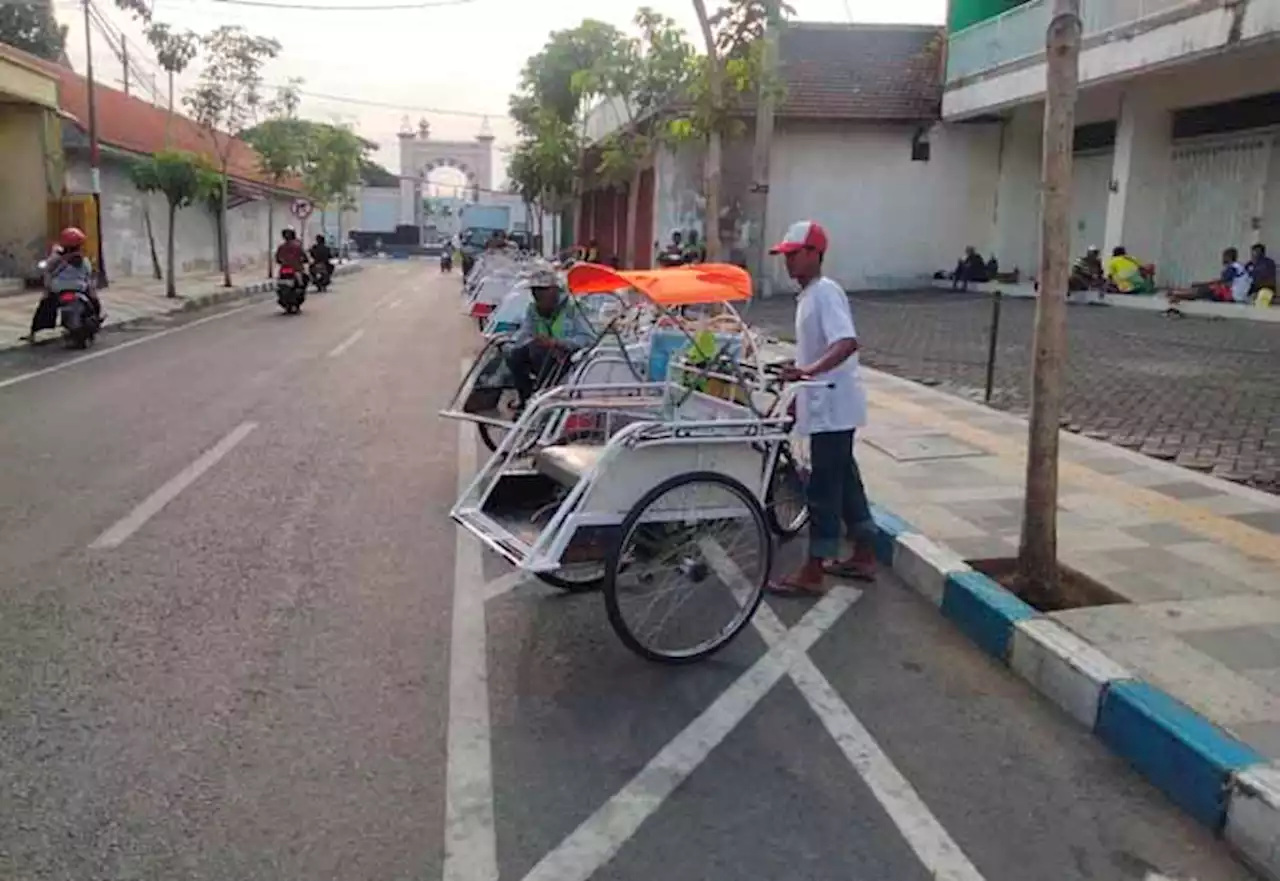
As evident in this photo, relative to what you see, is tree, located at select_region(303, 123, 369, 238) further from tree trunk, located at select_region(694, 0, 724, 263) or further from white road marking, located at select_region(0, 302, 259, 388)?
tree trunk, located at select_region(694, 0, 724, 263)

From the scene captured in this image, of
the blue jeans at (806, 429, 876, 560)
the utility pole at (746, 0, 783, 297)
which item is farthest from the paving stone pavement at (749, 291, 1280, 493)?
the blue jeans at (806, 429, 876, 560)

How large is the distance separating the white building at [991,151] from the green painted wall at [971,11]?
0.32ft

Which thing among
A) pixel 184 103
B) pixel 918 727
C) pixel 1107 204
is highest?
pixel 184 103

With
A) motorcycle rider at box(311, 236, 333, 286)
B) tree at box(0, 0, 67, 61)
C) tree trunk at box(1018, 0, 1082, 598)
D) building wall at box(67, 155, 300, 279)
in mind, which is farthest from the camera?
tree at box(0, 0, 67, 61)

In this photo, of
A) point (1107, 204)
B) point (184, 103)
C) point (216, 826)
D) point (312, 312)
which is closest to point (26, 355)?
point (312, 312)

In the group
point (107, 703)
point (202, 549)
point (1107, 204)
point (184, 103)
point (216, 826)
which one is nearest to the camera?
point (216, 826)

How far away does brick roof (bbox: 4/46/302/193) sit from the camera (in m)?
26.2

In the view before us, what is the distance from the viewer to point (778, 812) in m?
3.39

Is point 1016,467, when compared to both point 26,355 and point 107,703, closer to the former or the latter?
point 107,703

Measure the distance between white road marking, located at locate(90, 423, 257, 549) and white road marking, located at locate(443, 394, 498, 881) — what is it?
1.87m

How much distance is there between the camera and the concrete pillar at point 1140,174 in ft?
64.2

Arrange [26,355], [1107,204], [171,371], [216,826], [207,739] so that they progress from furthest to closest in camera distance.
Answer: [1107,204] < [26,355] < [171,371] < [207,739] < [216,826]

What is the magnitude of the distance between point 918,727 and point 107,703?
290cm

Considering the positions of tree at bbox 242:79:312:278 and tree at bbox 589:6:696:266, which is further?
tree at bbox 242:79:312:278
